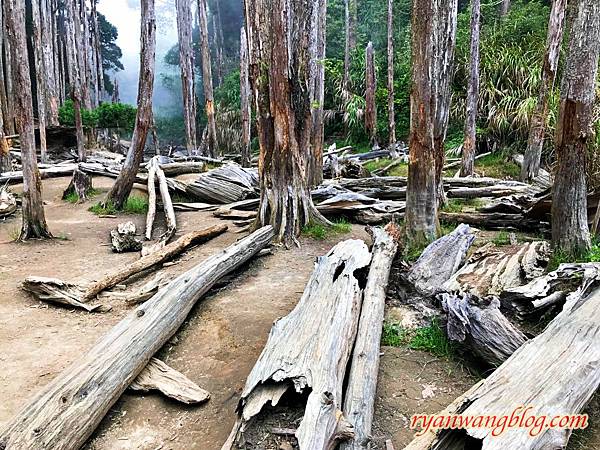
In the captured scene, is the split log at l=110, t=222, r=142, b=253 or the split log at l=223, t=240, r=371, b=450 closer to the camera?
the split log at l=223, t=240, r=371, b=450

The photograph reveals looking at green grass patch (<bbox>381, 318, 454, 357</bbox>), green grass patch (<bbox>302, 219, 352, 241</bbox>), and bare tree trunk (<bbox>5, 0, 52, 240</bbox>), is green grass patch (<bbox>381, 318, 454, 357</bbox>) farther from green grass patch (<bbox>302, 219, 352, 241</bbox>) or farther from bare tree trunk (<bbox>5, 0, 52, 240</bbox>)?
bare tree trunk (<bbox>5, 0, 52, 240</bbox>)

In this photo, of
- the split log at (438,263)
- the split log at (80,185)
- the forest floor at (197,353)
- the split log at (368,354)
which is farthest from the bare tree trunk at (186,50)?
the split log at (438,263)

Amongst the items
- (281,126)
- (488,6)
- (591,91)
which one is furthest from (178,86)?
(591,91)

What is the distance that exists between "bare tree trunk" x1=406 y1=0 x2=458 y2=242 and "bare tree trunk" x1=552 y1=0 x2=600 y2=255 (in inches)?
52.1

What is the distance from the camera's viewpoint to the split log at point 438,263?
474cm

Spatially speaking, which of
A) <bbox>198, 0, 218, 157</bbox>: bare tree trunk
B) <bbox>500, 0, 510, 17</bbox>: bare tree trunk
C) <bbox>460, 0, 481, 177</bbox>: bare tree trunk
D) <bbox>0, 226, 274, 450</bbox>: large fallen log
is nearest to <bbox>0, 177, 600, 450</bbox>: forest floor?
<bbox>0, 226, 274, 450</bbox>: large fallen log

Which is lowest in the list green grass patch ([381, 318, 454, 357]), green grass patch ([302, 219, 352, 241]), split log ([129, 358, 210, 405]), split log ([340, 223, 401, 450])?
split log ([129, 358, 210, 405])

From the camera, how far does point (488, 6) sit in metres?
18.8

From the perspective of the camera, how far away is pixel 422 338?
13.3ft

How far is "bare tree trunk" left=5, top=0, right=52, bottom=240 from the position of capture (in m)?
7.20

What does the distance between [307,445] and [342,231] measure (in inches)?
215

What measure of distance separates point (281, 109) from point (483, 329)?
461 centimetres

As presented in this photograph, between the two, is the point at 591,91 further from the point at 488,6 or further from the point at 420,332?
the point at 488,6

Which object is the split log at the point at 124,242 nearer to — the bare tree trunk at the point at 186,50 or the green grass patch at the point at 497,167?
the green grass patch at the point at 497,167
